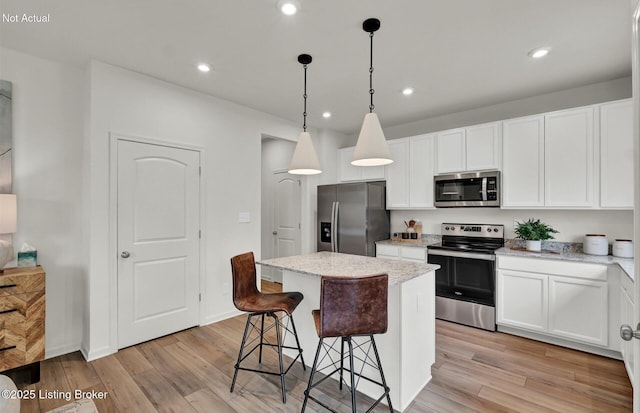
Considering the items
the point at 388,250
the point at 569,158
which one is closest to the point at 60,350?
the point at 388,250

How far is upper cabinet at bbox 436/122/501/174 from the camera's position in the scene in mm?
3594

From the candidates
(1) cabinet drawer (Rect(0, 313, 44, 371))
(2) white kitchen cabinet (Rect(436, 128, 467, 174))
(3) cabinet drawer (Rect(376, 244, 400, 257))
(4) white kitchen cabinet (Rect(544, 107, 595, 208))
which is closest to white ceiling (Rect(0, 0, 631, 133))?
(4) white kitchen cabinet (Rect(544, 107, 595, 208))

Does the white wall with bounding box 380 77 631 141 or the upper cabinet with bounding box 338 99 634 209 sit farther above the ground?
the white wall with bounding box 380 77 631 141

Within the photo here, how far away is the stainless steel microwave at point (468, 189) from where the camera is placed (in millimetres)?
3570

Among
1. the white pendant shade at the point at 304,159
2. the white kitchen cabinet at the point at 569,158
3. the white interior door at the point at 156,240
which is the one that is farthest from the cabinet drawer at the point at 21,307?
the white kitchen cabinet at the point at 569,158

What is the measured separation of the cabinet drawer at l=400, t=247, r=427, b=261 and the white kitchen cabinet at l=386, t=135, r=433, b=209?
0.63 metres

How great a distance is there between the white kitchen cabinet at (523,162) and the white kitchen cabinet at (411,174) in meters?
0.89

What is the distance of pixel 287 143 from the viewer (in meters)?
5.32

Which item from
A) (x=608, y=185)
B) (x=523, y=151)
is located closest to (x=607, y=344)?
(x=608, y=185)

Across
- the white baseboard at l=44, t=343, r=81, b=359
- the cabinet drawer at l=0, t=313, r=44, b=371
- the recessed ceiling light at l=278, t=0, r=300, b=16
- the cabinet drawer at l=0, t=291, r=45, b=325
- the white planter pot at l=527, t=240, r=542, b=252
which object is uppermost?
the recessed ceiling light at l=278, t=0, r=300, b=16

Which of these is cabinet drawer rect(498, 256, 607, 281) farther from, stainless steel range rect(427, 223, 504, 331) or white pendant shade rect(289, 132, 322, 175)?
white pendant shade rect(289, 132, 322, 175)

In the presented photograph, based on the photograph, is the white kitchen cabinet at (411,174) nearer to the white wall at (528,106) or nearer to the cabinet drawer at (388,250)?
the white wall at (528,106)

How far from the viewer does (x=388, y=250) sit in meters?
4.20

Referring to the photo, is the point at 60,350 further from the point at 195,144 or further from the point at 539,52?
the point at 539,52
